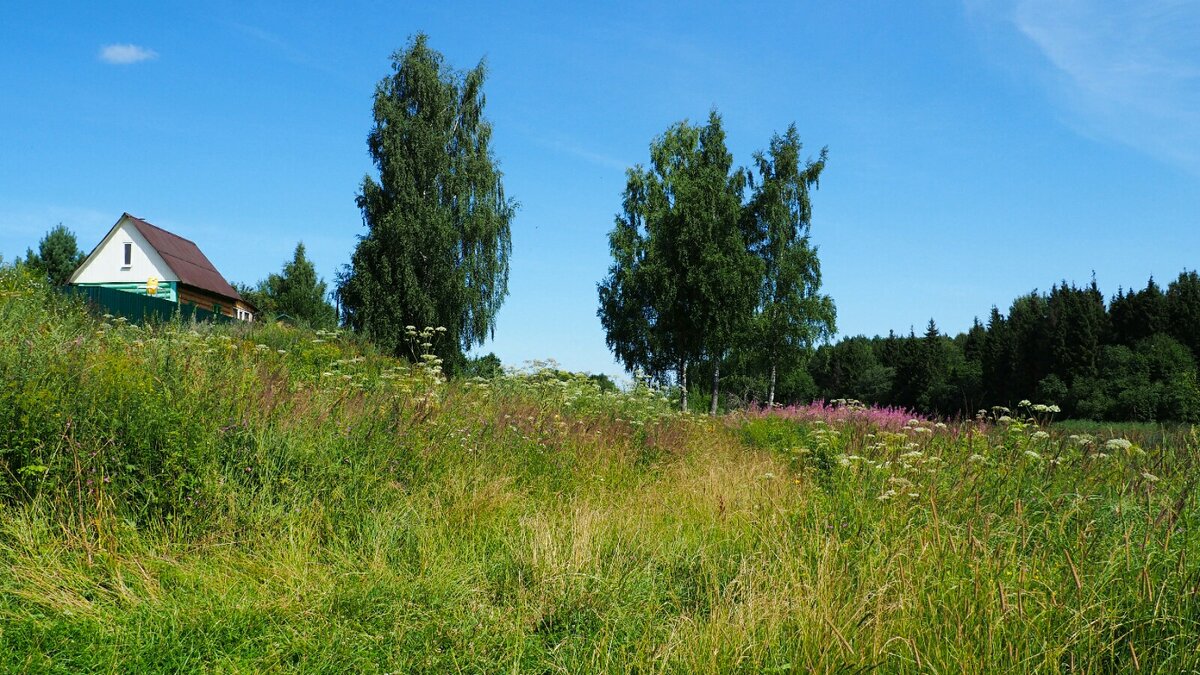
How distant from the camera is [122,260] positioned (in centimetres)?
3700

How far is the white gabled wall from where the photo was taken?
121 ft

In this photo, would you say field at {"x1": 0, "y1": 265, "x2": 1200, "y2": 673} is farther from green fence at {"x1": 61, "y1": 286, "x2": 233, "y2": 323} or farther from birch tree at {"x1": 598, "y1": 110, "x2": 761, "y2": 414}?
birch tree at {"x1": 598, "y1": 110, "x2": 761, "y2": 414}

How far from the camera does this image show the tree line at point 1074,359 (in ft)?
115

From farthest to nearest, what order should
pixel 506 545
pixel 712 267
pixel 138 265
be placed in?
1. pixel 138 265
2. pixel 712 267
3. pixel 506 545

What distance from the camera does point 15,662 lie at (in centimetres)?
323

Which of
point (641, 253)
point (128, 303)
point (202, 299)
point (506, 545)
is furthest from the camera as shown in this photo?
point (202, 299)

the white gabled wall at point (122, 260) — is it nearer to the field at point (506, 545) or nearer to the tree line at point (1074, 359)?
the tree line at point (1074, 359)

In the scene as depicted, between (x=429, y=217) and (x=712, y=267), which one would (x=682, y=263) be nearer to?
(x=712, y=267)

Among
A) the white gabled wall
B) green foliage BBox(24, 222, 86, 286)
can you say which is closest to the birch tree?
the white gabled wall

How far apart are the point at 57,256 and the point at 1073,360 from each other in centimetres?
5590

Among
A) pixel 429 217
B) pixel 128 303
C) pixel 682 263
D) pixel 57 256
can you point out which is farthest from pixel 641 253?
pixel 57 256

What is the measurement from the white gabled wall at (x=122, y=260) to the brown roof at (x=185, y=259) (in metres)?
0.33

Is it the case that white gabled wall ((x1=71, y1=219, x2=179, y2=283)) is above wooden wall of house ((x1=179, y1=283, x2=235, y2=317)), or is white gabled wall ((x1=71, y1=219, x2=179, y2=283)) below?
above

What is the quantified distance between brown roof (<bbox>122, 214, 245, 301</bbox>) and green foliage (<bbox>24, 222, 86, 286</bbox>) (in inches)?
327
